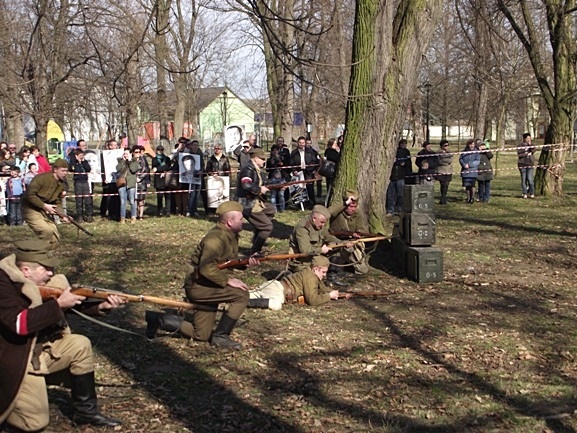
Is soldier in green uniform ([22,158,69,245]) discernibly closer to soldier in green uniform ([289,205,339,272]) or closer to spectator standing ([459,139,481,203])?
soldier in green uniform ([289,205,339,272])

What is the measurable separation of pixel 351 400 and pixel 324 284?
422cm

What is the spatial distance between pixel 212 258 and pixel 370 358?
1990mm

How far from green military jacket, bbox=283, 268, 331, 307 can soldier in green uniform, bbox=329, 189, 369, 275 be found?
160cm

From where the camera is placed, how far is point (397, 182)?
19141 millimetres

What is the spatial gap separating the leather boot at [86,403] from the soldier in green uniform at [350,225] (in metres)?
6.10

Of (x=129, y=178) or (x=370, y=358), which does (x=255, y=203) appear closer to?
(x=129, y=178)

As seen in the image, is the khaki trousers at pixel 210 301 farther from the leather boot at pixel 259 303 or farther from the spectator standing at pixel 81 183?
the spectator standing at pixel 81 183

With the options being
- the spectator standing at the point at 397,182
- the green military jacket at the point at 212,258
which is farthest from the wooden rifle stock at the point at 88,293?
the spectator standing at the point at 397,182

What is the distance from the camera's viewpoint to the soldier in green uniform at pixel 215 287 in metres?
7.80

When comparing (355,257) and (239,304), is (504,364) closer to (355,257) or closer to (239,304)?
(239,304)

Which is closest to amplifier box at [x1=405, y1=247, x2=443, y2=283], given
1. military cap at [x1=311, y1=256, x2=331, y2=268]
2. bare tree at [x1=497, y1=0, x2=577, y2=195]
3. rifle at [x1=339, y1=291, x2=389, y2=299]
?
rifle at [x1=339, y1=291, x2=389, y2=299]

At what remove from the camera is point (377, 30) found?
12.4 metres

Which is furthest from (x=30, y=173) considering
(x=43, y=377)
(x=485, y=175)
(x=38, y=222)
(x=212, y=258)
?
(x=43, y=377)

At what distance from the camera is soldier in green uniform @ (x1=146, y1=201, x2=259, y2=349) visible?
307 inches
